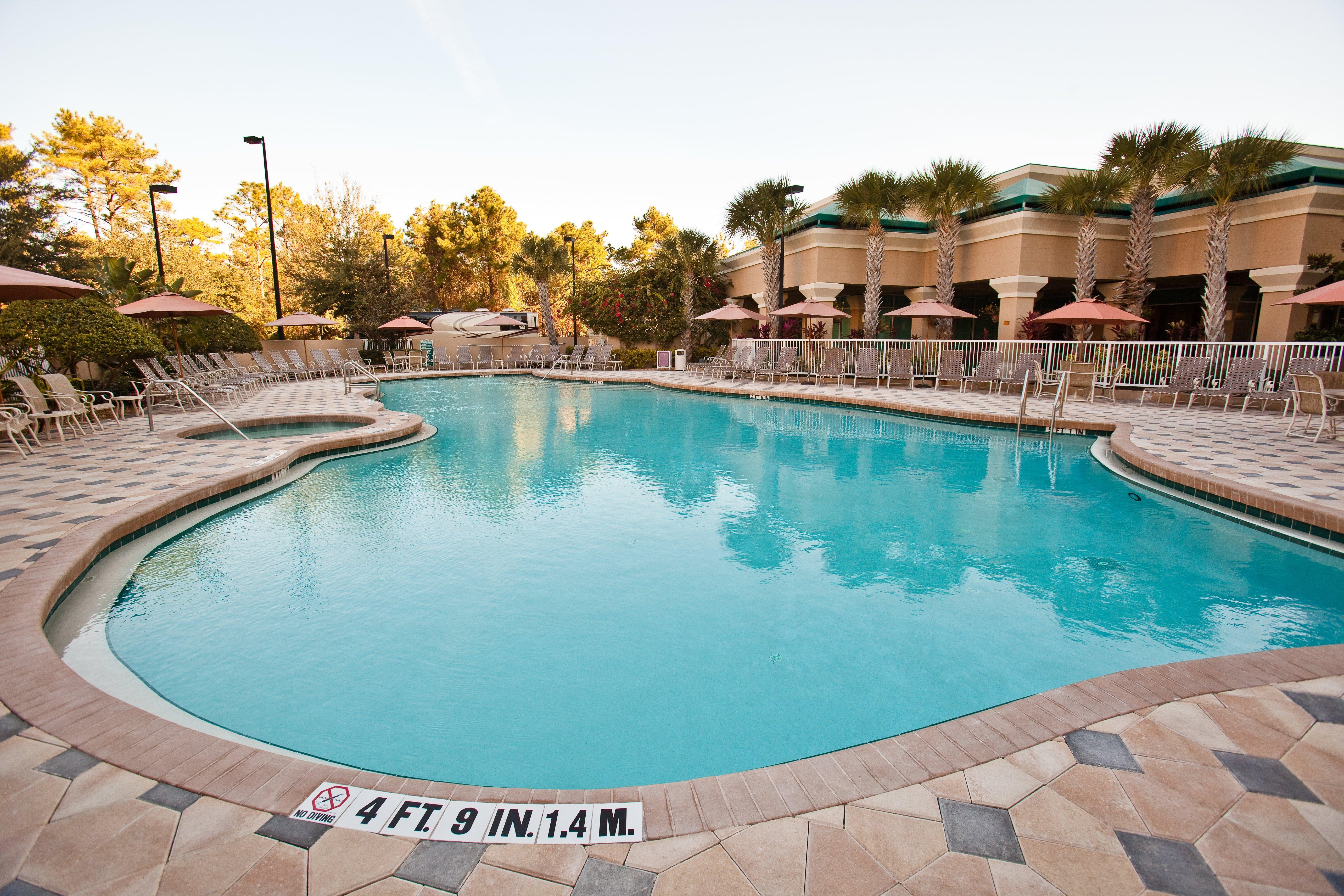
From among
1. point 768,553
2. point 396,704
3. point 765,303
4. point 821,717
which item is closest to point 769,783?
point 821,717

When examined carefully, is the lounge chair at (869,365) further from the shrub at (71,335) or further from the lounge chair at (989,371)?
the shrub at (71,335)

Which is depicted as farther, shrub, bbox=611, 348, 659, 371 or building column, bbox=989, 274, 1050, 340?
shrub, bbox=611, 348, 659, 371

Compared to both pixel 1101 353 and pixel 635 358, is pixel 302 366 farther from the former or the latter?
pixel 1101 353

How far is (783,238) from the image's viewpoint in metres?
17.9

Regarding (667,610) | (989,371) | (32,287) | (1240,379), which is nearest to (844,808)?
(667,610)

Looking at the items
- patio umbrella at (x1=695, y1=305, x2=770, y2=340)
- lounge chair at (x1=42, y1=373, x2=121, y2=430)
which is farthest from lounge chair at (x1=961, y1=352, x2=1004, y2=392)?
lounge chair at (x1=42, y1=373, x2=121, y2=430)

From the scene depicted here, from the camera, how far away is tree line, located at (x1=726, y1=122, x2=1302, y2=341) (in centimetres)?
1249

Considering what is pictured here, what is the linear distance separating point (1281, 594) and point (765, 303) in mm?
17085

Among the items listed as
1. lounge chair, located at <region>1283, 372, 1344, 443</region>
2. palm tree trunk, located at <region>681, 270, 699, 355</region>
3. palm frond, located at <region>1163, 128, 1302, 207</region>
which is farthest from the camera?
palm tree trunk, located at <region>681, 270, 699, 355</region>

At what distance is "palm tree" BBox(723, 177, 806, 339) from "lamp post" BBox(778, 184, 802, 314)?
0.02 m

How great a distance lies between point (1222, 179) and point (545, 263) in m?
21.2

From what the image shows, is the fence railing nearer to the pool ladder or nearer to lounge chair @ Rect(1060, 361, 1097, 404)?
lounge chair @ Rect(1060, 361, 1097, 404)

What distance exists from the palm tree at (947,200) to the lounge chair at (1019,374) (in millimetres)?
2726

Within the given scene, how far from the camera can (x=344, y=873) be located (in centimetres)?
159
